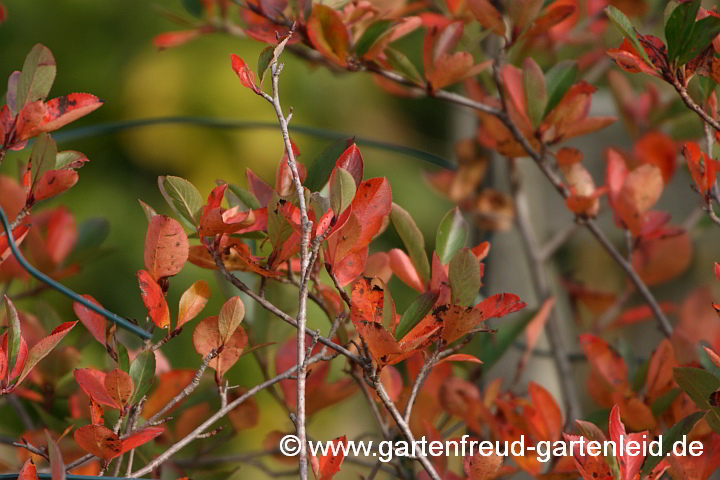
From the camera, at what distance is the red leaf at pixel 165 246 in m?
0.44

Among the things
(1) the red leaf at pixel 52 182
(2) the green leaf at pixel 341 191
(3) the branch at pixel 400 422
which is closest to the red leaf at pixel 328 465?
(3) the branch at pixel 400 422

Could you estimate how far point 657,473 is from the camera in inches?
17.4

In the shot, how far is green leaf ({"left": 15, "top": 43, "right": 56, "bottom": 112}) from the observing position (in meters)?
0.48

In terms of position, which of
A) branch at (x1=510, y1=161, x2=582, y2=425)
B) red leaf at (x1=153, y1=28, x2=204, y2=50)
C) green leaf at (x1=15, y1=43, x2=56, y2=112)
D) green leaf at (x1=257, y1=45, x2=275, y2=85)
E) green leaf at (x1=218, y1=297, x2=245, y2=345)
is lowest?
branch at (x1=510, y1=161, x2=582, y2=425)

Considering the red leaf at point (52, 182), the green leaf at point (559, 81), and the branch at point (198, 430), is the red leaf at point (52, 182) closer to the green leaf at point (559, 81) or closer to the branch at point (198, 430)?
the branch at point (198, 430)

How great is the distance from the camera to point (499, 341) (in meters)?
0.72

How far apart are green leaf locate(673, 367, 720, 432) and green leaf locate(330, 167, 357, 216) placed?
0.22m

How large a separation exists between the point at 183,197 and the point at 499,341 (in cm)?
39

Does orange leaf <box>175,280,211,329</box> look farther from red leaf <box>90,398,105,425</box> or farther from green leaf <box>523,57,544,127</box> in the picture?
green leaf <box>523,57,544,127</box>

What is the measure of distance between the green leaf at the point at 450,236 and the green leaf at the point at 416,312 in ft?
0.25

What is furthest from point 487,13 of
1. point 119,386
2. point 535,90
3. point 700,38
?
point 119,386

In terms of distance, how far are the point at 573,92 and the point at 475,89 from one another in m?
0.32

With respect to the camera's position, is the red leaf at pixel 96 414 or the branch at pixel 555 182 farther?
the branch at pixel 555 182

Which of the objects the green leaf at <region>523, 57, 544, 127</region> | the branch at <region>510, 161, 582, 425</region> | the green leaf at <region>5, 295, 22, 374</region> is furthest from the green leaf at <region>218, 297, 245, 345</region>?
the branch at <region>510, 161, 582, 425</region>
